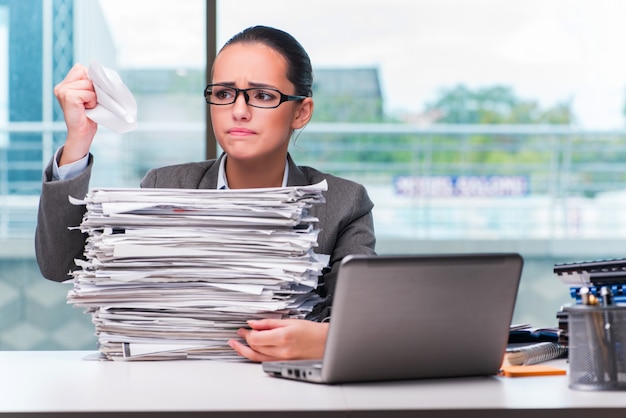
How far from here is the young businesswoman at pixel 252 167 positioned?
128cm

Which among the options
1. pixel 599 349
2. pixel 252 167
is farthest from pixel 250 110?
pixel 599 349

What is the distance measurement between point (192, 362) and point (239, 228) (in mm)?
197

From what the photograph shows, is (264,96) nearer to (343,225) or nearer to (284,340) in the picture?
(343,225)

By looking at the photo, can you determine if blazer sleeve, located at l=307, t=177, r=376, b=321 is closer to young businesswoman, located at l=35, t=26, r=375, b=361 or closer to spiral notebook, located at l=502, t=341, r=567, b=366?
young businesswoman, located at l=35, t=26, r=375, b=361

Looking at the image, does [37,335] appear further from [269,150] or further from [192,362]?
[192,362]

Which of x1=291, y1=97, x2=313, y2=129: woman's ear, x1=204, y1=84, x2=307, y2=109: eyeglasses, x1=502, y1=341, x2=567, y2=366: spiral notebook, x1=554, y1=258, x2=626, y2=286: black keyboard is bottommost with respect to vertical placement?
x1=502, y1=341, x2=567, y2=366: spiral notebook

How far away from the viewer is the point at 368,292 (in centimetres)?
102

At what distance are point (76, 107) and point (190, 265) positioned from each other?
37cm

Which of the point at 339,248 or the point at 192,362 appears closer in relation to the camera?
the point at 192,362

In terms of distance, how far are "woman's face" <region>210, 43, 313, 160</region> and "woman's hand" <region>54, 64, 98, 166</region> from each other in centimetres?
22

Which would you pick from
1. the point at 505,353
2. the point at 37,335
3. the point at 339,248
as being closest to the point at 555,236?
the point at 37,335

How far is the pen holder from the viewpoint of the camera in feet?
3.38

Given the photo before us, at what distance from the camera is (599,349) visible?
104 centimetres

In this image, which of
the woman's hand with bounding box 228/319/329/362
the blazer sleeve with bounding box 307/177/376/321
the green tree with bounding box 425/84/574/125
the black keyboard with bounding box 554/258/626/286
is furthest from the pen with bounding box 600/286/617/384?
the green tree with bounding box 425/84/574/125
